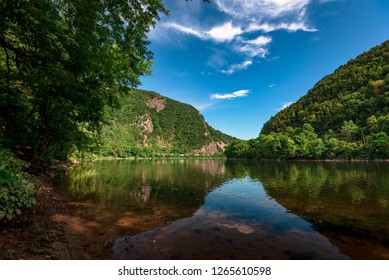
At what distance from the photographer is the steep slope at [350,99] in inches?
4306

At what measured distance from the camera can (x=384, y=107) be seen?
338 ft

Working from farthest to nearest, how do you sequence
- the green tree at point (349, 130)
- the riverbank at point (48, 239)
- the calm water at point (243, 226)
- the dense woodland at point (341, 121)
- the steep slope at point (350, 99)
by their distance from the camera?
the steep slope at point (350, 99) → the green tree at point (349, 130) → the dense woodland at point (341, 121) → the calm water at point (243, 226) → the riverbank at point (48, 239)

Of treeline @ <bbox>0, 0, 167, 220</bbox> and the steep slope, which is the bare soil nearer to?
treeline @ <bbox>0, 0, 167, 220</bbox>

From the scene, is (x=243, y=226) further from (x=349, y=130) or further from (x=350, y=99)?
(x=350, y=99)

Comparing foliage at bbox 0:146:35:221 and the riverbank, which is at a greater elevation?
foliage at bbox 0:146:35:221

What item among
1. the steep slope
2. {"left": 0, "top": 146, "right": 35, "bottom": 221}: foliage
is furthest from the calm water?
the steep slope

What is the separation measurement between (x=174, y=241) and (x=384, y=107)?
13011 cm

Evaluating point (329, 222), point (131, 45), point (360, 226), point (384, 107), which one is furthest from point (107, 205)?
point (384, 107)

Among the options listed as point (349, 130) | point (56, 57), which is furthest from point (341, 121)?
point (56, 57)

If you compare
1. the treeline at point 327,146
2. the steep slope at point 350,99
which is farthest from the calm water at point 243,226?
the steep slope at point 350,99

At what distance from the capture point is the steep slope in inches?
4306

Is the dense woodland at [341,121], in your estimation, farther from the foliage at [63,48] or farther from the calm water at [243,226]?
the foliage at [63,48]

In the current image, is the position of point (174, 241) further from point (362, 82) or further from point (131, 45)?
point (362, 82)

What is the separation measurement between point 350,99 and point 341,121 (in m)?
13.0
